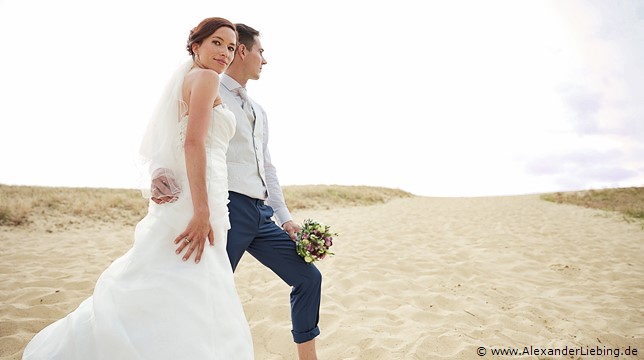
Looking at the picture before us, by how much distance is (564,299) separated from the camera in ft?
→ 15.1

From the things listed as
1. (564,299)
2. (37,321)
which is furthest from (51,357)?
(564,299)

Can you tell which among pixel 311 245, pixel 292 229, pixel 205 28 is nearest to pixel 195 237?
pixel 311 245

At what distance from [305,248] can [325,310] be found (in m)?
1.95

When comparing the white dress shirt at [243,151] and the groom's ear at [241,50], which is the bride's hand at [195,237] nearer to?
the white dress shirt at [243,151]

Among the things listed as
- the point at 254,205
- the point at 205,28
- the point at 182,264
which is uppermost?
the point at 205,28

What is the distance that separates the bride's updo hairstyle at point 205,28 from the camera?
78.2 inches

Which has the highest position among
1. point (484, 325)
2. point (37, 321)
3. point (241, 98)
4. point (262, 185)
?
point (241, 98)

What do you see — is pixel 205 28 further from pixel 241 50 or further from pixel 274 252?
pixel 274 252

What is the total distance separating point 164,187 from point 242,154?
53 centimetres

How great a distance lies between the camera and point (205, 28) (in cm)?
199

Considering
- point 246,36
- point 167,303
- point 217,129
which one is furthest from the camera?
point 246,36

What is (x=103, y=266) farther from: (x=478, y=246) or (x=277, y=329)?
(x=478, y=246)

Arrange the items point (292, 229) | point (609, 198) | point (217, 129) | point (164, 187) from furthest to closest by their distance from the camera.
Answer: point (609, 198) < point (292, 229) < point (217, 129) < point (164, 187)

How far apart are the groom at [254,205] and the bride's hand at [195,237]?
0.33 metres
